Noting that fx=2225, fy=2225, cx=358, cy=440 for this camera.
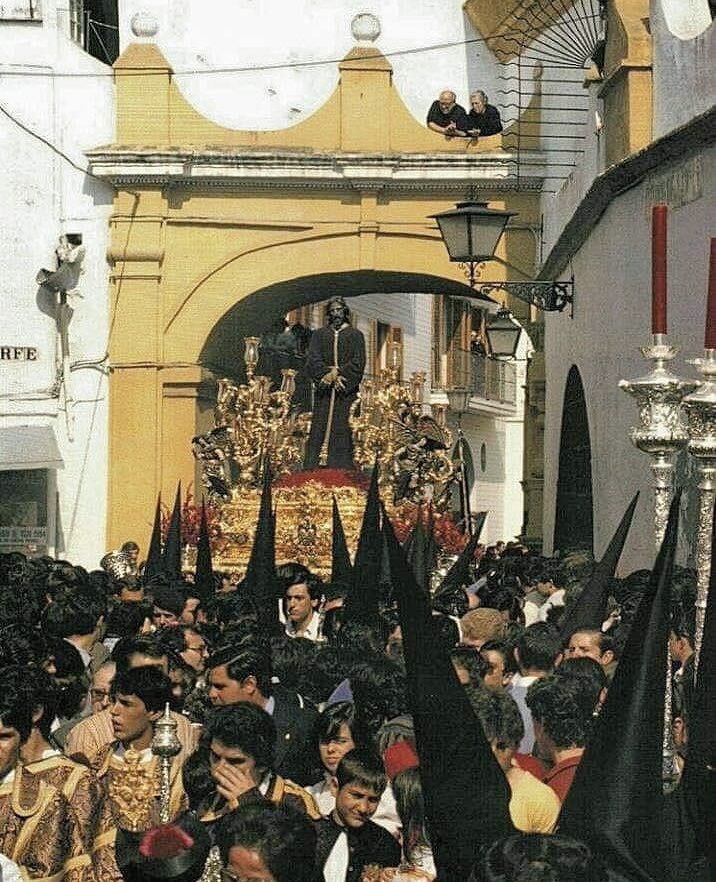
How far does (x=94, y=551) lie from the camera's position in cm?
2548

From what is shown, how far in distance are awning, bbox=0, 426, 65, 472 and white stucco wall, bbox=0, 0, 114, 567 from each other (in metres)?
0.17

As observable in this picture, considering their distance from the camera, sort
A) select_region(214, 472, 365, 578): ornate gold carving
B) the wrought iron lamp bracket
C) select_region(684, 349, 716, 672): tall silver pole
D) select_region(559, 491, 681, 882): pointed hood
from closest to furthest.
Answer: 1. select_region(559, 491, 681, 882): pointed hood
2. select_region(684, 349, 716, 672): tall silver pole
3. select_region(214, 472, 365, 578): ornate gold carving
4. the wrought iron lamp bracket

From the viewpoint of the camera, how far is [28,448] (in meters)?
24.7

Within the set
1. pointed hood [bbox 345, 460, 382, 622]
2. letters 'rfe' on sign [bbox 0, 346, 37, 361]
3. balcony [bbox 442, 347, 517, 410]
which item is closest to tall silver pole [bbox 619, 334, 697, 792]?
pointed hood [bbox 345, 460, 382, 622]

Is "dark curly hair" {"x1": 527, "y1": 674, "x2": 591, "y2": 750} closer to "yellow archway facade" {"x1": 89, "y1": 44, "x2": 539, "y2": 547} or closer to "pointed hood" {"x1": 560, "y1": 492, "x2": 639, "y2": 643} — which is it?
"pointed hood" {"x1": 560, "y1": 492, "x2": 639, "y2": 643}

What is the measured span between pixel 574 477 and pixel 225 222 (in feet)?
22.0

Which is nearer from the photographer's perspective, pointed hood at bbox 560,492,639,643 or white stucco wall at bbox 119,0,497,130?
pointed hood at bbox 560,492,639,643

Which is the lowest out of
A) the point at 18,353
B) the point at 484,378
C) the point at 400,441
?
the point at 400,441

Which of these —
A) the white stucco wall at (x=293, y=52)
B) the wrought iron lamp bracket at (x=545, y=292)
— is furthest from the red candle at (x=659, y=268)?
the white stucco wall at (x=293, y=52)

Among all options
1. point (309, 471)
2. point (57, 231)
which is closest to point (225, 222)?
point (57, 231)

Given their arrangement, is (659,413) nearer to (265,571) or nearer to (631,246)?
(265,571)

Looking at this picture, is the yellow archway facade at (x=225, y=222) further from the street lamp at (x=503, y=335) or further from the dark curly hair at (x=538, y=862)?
the dark curly hair at (x=538, y=862)

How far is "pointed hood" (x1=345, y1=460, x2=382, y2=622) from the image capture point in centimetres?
1059

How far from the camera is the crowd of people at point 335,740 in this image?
191 inches
